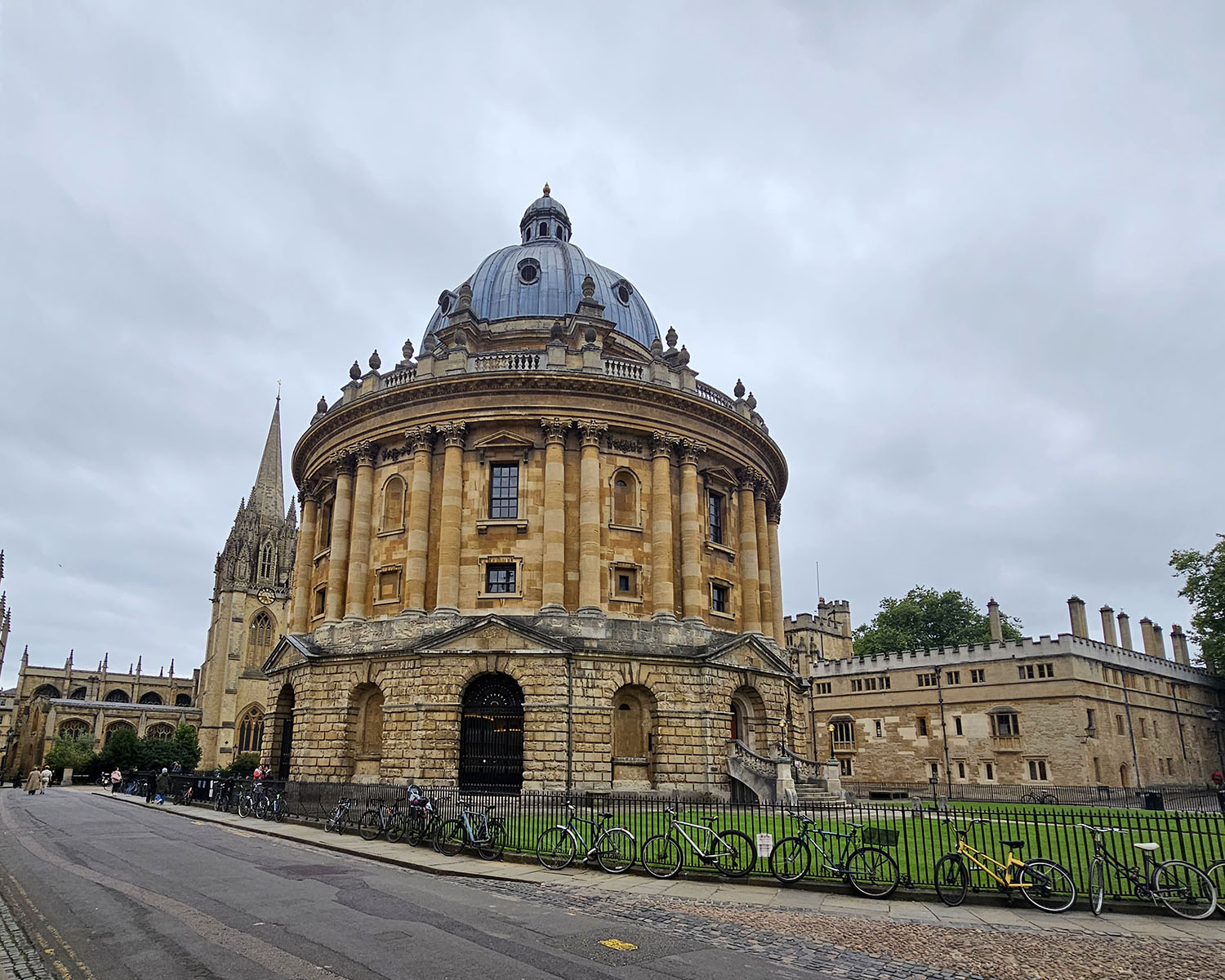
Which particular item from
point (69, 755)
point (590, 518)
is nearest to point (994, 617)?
point (590, 518)

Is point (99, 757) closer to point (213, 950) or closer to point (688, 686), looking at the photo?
point (688, 686)

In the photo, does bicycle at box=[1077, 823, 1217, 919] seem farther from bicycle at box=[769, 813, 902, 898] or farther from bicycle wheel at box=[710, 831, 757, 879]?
bicycle wheel at box=[710, 831, 757, 879]

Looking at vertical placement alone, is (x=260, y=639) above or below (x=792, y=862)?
above

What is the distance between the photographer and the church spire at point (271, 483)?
355 feet

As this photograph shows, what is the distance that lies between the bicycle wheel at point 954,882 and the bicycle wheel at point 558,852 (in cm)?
682

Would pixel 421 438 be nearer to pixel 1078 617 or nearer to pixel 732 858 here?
pixel 732 858

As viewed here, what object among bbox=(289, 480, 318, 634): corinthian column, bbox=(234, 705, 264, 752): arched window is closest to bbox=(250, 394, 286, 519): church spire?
bbox=(234, 705, 264, 752): arched window

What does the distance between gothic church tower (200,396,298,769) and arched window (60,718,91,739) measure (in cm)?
1136

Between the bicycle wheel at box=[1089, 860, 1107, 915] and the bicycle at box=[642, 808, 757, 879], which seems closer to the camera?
the bicycle wheel at box=[1089, 860, 1107, 915]

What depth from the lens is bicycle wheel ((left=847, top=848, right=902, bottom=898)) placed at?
13.4 m

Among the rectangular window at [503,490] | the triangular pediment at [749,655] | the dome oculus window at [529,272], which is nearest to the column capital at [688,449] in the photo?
the rectangular window at [503,490]

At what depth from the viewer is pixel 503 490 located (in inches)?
1334

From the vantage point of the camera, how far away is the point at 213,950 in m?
9.64

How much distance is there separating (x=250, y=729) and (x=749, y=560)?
76481mm
